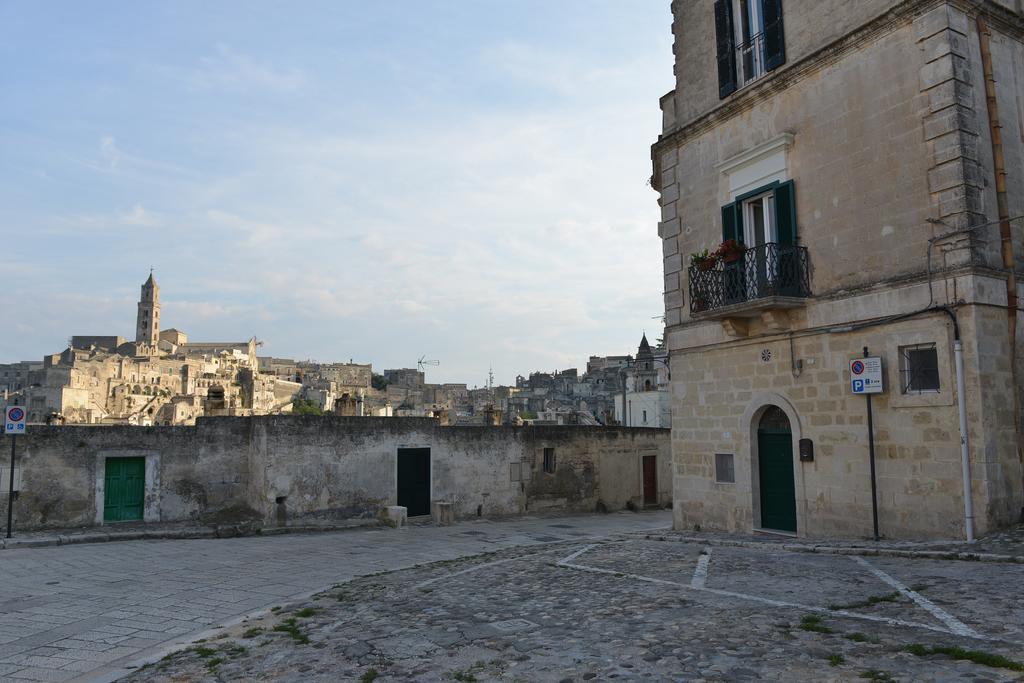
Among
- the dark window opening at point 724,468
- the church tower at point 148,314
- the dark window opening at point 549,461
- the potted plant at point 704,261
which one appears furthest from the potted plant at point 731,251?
the church tower at point 148,314

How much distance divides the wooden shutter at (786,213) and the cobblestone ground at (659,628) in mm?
5593

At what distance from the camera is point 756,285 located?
12633 mm

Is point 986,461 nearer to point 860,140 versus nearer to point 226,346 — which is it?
point 860,140

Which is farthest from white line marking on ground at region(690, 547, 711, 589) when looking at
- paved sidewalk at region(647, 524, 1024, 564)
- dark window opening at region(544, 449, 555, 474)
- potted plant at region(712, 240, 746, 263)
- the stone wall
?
dark window opening at region(544, 449, 555, 474)

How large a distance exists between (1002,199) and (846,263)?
224 cm

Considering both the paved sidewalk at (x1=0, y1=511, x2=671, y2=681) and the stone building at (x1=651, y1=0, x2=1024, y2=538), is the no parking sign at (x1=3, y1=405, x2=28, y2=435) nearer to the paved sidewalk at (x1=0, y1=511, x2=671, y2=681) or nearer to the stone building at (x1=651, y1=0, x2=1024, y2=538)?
the paved sidewalk at (x1=0, y1=511, x2=671, y2=681)

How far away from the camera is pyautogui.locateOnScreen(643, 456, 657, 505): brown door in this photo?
25.2 meters

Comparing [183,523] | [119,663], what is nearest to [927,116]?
[119,663]

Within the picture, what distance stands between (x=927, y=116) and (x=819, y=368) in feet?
13.5

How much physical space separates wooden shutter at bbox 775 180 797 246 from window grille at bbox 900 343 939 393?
286cm

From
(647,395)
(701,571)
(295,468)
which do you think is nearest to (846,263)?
(701,571)

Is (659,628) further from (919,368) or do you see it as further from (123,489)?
(123,489)

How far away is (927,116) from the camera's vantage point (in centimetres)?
1048

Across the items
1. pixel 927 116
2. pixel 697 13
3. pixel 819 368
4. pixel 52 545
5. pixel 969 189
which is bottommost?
pixel 52 545
